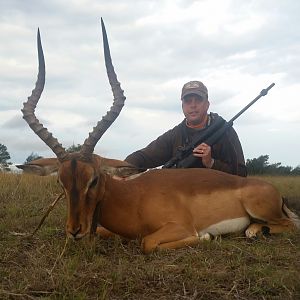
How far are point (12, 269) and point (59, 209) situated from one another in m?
3.67

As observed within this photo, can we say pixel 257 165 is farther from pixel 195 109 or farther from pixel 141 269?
pixel 141 269

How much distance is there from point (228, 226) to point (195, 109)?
285 cm

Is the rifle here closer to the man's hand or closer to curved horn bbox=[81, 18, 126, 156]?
the man's hand

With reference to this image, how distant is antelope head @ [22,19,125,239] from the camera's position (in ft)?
15.9

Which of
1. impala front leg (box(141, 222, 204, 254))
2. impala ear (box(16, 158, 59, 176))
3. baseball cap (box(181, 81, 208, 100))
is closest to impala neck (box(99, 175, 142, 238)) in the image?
impala front leg (box(141, 222, 204, 254))

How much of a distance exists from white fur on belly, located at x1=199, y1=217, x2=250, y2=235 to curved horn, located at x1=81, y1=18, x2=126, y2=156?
169 centimetres

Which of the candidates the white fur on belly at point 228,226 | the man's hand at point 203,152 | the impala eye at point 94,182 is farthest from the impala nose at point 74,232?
the man's hand at point 203,152

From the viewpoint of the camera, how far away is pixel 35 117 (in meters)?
5.62

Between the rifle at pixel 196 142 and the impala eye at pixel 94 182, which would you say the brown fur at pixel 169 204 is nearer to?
the impala eye at pixel 94 182

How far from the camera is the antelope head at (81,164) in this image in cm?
484

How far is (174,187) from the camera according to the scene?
5836mm

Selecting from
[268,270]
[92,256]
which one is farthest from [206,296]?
[92,256]

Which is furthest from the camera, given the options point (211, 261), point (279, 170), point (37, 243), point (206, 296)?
point (279, 170)

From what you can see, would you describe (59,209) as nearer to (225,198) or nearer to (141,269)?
(225,198)
